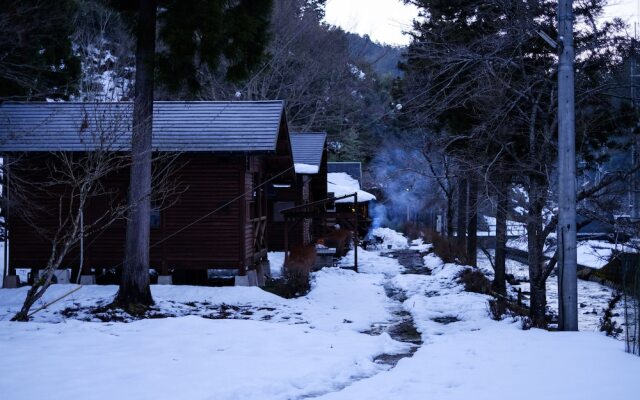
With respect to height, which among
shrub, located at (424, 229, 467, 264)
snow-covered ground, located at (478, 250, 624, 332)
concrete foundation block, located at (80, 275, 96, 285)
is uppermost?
shrub, located at (424, 229, 467, 264)

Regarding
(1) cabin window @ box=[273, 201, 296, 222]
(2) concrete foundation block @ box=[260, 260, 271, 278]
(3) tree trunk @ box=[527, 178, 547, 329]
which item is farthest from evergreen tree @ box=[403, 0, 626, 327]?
(1) cabin window @ box=[273, 201, 296, 222]

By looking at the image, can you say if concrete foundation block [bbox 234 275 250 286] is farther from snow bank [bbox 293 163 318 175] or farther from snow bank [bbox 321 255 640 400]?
snow bank [bbox 293 163 318 175]

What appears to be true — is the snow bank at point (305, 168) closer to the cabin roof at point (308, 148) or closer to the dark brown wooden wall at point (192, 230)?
the cabin roof at point (308, 148)

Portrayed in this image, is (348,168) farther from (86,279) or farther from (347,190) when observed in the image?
(86,279)

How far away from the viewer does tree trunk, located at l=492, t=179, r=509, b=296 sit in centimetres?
1423

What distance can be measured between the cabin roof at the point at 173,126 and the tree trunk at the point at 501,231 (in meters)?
5.85

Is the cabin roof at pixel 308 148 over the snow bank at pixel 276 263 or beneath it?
over

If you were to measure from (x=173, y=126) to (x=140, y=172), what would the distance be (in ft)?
12.8

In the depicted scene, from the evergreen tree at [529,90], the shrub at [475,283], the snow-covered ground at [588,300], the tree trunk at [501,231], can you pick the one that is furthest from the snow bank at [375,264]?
the evergreen tree at [529,90]

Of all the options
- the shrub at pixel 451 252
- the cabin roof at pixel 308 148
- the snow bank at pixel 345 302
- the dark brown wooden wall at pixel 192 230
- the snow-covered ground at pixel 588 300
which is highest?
the cabin roof at pixel 308 148

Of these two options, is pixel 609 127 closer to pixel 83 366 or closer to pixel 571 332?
pixel 571 332

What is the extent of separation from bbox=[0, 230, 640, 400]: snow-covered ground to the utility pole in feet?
1.87

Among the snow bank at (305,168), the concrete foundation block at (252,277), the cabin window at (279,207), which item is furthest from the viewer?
the cabin window at (279,207)

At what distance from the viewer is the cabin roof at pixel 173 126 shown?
16281mm
